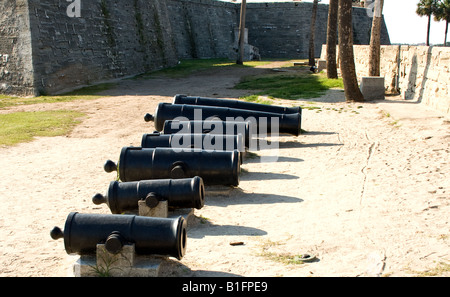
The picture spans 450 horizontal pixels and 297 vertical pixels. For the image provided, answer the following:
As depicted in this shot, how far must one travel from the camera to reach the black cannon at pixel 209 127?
25.9 ft

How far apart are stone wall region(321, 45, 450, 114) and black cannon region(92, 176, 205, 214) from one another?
651cm

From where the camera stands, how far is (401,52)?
1346 centimetres

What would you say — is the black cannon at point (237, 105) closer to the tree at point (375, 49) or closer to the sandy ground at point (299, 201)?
the sandy ground at point (299, 201)

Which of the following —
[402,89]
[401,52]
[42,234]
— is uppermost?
[401,52]

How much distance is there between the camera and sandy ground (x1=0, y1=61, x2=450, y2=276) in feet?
14.1

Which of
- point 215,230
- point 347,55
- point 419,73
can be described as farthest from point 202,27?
point 215,230

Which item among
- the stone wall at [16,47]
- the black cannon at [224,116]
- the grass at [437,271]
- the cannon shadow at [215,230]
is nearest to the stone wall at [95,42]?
the stone wall at [16,47]

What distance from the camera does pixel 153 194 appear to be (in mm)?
5023

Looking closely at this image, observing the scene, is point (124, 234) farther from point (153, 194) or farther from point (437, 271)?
point (437, 271)
